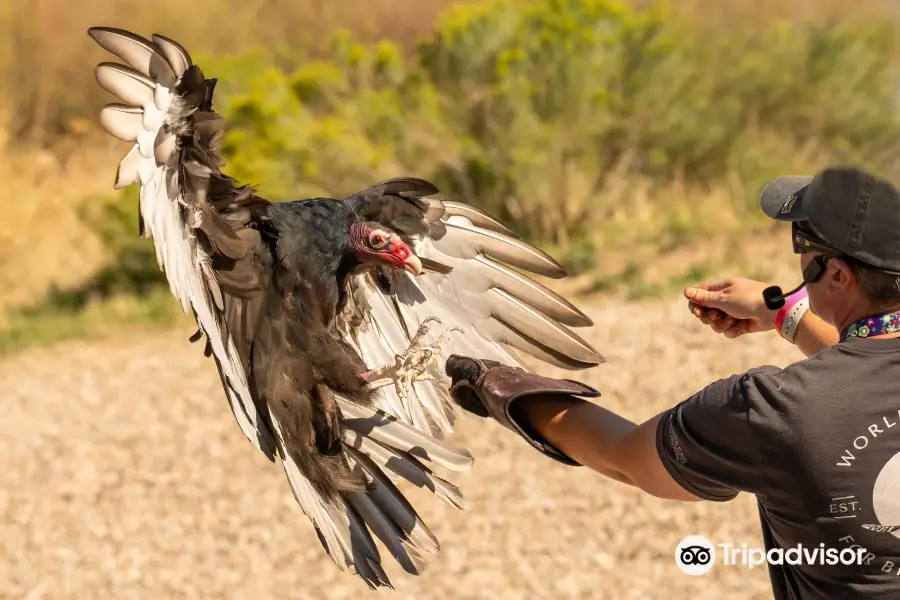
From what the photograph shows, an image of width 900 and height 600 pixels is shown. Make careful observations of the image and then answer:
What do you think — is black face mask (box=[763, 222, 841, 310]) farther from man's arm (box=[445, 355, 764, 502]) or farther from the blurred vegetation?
the blurred vegetation

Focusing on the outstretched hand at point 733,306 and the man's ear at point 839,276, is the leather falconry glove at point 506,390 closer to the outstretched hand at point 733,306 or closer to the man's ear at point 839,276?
the man's ear at point 839,276

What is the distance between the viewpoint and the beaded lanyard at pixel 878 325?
1701mm

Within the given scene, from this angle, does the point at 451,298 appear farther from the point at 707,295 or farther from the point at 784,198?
the point at 784,198

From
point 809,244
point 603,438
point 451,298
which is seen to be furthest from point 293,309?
point 809,244

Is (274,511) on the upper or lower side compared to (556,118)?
lower

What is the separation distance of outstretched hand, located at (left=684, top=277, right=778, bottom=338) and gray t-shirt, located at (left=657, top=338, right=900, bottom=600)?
636 millimetres

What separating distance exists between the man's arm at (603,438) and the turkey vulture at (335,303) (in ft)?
1.86

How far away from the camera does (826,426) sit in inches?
65.5

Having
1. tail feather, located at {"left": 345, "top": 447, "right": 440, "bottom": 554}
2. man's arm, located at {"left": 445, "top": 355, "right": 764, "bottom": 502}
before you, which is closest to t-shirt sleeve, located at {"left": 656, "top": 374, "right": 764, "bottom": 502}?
man's arm, located at {"left": 445, "top": 355, "right": 764, "bottom": 502}

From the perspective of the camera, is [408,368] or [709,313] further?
[408,368]

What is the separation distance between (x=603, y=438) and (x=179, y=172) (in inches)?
46.0

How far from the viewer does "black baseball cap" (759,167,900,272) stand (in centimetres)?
167

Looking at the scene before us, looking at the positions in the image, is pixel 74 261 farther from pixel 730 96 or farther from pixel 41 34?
pixel 730 96

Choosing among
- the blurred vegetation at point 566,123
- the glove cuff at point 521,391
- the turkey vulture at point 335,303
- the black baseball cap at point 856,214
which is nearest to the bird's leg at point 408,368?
the turkey vulture at point 335,303
